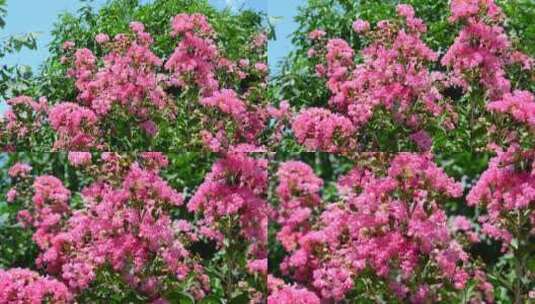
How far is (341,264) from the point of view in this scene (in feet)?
11.7

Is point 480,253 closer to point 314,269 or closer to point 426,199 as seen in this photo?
point 426,199

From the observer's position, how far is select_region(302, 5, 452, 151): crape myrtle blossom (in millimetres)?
4293

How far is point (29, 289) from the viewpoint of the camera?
11.3 feet

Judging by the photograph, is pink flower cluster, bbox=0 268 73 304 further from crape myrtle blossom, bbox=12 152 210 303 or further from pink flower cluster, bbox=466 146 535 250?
pink flower cluster, bbox=466 146 535 250

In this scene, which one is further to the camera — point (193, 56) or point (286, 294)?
point (193, 56)

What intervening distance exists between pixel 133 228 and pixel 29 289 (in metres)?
0.44

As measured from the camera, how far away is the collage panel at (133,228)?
3.53m

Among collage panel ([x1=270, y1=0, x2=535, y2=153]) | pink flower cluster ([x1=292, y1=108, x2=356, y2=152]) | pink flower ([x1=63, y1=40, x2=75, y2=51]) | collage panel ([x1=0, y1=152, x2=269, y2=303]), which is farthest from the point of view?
pink flower ([x1=63, y1=40, x2=75, y2=51])

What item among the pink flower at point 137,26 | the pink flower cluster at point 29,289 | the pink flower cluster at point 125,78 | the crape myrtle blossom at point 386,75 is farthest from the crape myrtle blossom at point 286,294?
the pink flower at point 137,26

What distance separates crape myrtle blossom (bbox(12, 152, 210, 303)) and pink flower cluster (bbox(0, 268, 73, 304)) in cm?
5

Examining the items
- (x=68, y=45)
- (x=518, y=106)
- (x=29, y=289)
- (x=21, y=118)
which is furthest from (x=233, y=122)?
(x=29, y=289)

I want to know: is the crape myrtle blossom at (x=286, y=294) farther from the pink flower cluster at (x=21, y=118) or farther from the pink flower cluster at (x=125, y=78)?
the pink flower cluster at (x=21, y=118)

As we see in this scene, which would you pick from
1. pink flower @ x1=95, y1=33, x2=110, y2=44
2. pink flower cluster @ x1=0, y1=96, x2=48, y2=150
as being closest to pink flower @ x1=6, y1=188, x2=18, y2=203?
pink flower cluster @ x1=0, y1=96, x2=48, y2=150

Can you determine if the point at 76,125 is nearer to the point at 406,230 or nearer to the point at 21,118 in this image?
the point at 21,118
